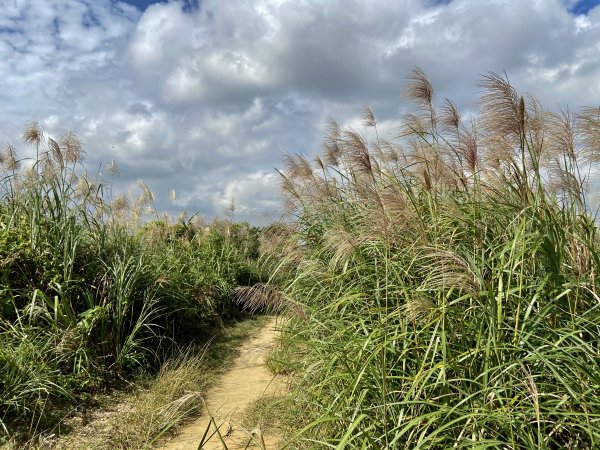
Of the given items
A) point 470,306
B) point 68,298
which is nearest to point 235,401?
point 68,298

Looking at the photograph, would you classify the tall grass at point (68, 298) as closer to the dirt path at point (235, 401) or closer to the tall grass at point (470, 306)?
the dirt path at point (235, 401)

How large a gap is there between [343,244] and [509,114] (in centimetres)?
130

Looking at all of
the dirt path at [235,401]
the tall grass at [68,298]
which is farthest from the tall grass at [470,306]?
the tall grass at [68,298]

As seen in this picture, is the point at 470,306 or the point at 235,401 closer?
the point at 470,306

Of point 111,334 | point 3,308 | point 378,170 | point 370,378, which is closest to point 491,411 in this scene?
point 370,378

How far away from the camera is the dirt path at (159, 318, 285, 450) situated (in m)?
3.84

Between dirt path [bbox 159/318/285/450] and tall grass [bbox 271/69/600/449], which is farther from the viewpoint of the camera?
dirt path [bbox 159/318/285/450]

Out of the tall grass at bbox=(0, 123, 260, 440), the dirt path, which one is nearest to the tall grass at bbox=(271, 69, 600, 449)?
the dirt path

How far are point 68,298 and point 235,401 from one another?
2.11 metres

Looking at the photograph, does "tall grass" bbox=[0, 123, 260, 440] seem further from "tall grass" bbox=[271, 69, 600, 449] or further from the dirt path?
"tall grass" bbox=[271, 69, 600, 449]

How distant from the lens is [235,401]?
4.92m

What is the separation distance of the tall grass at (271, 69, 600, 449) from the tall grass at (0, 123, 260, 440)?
2348mm

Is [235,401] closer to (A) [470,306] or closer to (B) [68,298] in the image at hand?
(B) [68,298]

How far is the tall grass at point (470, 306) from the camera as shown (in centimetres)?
226
